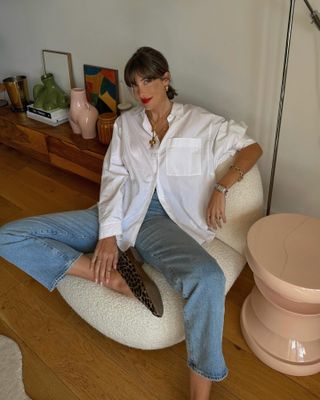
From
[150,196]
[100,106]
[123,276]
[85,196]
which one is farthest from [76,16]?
[123,276]

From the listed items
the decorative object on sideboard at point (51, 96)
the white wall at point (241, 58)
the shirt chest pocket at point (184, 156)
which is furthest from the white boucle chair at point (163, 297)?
the decorative object on sideboard at point (51, 96)

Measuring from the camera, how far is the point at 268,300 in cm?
124

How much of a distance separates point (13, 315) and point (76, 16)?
176cm

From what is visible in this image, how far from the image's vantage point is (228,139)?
4.49ft

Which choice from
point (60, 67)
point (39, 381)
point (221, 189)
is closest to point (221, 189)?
point (221, 189)

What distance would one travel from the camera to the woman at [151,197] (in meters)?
1.28

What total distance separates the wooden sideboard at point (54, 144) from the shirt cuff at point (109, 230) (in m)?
0.80

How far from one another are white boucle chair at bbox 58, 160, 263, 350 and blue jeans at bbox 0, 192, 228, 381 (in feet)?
0.29

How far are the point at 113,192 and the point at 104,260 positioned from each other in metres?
0.30

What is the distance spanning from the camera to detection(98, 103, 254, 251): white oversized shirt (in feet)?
4.56

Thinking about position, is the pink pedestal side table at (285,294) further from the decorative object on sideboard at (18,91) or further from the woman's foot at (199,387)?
the decorative object on sideboard at (18,91)

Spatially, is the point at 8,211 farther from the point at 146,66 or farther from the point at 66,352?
the point at 146,66

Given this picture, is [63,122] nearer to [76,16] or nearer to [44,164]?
[44,164]

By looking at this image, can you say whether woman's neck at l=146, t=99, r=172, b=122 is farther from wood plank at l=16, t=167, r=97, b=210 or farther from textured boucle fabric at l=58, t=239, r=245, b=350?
wood plank at l=16, t=167, r=97, b=210
